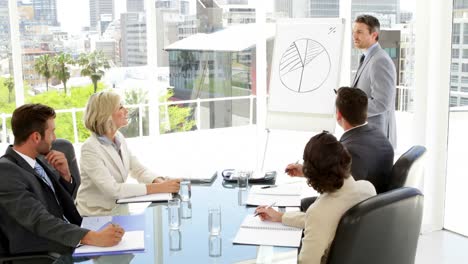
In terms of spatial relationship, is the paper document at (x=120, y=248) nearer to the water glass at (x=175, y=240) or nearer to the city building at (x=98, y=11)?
Answer: the water glass at (x=175, y=240)

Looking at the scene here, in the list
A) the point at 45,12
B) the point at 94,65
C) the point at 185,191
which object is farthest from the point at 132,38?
the point at 185,191

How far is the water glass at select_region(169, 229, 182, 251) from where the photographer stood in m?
2.02

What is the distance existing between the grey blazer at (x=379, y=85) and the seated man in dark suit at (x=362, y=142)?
38.4 inches

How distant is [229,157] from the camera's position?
6.96 meters

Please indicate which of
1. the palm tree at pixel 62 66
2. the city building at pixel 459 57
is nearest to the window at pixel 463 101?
the city building at pixel 459 57

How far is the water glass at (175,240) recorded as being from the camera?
6.63 ft

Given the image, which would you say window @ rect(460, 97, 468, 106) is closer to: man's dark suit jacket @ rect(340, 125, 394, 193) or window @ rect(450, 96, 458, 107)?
window @ rect(450, 96, 458, 107)

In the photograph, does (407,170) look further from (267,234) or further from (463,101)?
(463,101)

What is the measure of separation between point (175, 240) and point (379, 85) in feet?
7.20

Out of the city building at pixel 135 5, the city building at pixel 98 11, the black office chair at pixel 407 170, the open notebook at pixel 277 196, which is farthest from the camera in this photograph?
the city building at pixel 135 5

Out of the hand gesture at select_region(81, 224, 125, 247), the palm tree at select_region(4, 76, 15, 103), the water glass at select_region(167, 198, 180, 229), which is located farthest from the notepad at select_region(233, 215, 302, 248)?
the palm tree at select_region(4, 76, 15, 103)

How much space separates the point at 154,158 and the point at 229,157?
3.25ft

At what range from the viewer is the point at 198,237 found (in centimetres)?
213

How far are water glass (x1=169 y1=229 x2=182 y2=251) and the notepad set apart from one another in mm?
222
